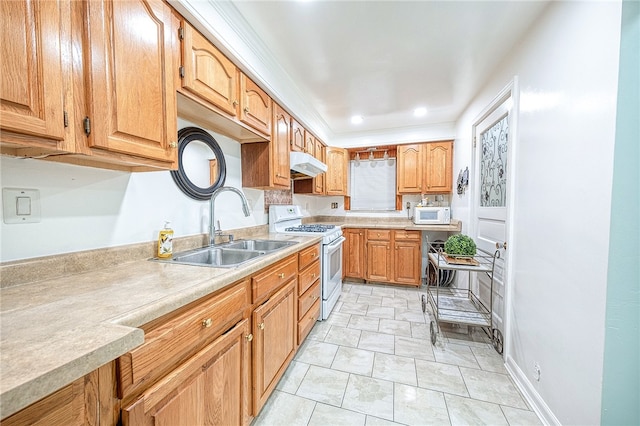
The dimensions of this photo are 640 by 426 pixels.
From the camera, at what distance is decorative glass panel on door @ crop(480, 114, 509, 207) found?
195 centimetres

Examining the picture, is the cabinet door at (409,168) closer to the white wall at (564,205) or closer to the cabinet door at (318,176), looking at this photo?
the cabinet door at (318,176)

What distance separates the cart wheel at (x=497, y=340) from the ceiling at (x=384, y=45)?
7.51 ft

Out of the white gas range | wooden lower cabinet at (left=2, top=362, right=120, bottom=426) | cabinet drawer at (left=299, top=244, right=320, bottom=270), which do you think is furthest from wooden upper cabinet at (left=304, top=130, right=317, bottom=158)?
wooden lower cabinet at (left=2, top=362, right=120, bottom=426)

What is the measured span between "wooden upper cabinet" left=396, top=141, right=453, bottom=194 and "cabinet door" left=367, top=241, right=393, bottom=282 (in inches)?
36.0

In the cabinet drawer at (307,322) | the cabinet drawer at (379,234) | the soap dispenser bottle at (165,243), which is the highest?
the soap dispenser bottle at (165,243)

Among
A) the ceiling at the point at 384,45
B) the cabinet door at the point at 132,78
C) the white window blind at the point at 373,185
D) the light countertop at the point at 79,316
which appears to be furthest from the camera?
the white window blind at the point at 373,185

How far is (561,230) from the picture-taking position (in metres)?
1.23

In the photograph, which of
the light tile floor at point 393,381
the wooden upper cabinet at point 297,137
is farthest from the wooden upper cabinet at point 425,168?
the light tile floor at point 393,381

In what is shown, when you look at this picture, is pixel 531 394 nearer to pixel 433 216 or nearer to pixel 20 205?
pixel 433 216

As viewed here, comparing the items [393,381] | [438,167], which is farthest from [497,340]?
[438,167]

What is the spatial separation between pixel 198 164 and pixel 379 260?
2.72 m

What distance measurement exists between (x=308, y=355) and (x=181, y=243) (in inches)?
51.7

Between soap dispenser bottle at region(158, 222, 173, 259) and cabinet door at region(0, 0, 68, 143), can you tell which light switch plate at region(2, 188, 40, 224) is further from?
soap dispenser bottle at region(158, 222, 173, 259)

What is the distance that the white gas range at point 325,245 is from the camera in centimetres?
243
